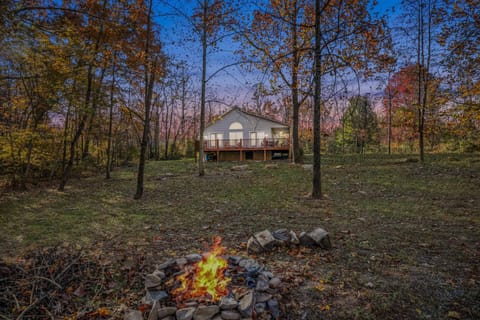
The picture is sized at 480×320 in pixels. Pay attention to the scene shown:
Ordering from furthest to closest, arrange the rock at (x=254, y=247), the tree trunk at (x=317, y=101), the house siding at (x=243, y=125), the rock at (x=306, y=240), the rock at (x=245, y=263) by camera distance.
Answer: the house siding at (x=243, y=125) < the tree trunk at (x=317, y=101) < the rock at (x=306, y=240) < the rock at (x=254, y=247) < the rock at (x=245, y=263)

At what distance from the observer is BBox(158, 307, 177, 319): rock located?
2420 mm

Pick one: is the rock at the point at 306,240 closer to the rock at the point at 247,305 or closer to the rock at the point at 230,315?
the rock at the point at 247,305

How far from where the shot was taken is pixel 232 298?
2541 mm

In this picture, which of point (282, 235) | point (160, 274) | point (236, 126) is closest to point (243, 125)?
point (236, 126)

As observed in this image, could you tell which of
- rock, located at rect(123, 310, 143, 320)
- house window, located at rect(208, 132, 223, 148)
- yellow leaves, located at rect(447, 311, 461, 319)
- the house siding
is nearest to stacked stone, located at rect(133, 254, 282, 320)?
rock, located at rect(123, 310, 143, 320)

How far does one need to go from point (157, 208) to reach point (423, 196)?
831cm

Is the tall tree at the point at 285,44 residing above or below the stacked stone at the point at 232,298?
above

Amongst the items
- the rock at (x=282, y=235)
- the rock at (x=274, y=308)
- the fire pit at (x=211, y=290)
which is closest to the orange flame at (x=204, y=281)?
the fire pit at (x=211, y=290)

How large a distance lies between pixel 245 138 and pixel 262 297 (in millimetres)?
21180

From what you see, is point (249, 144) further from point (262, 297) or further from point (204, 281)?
point (262, 297)

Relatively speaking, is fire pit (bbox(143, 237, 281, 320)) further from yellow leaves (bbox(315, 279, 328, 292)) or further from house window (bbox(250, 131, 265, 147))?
house window (bbox(250, 131, 265, 147))

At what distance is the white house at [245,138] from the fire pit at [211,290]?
17751 mm

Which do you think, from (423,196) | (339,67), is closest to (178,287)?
(339,67)

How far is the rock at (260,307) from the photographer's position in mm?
2471
